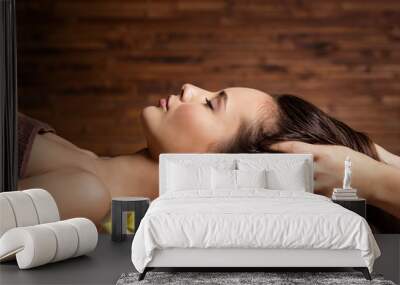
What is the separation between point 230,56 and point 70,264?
9.12 ft

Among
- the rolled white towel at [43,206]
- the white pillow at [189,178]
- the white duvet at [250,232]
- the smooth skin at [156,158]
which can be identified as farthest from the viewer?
the smooth skin at [156,158]

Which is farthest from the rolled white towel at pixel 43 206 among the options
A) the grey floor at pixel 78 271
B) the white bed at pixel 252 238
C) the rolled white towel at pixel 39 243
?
the white bed at pixel 252 238

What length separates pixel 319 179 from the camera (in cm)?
646

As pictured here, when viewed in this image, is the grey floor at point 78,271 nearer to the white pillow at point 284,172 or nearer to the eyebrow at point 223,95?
the white pillow at point 284,172

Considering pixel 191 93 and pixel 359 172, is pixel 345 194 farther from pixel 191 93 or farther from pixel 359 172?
pixel 191 93

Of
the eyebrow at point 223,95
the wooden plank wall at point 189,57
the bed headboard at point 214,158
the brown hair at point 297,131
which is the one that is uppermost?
the wooden plank wall at point 189,57

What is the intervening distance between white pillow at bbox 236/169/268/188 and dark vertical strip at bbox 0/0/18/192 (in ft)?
7.18

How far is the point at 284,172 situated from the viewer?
19.9ft

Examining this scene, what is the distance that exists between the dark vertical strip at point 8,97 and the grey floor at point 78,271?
1258 millimetres

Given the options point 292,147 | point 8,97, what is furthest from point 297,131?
point 8,97

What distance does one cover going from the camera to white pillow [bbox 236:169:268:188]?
591 centimetres

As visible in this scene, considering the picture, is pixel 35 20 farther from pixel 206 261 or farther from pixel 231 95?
pixel 206 261

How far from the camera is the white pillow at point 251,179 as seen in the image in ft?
19.4

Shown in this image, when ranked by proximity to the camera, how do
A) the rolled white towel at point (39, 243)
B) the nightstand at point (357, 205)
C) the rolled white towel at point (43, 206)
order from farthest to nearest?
1. the nightstand at point (357, 205)
2. the rolled white towel at point (43, 206)
3. the rolled white towel at point (39, 243)
